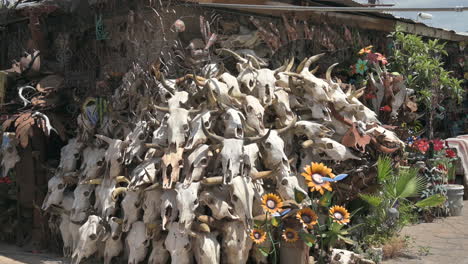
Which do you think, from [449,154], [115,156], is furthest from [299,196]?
[449,154]

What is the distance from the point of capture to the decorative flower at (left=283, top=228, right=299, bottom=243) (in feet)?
16.7

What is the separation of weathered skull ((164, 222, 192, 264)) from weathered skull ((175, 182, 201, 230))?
0.35 feet

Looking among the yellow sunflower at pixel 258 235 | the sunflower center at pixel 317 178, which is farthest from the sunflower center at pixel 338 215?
the yellow sunflower at pixel 258 235

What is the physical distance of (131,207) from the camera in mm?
5664

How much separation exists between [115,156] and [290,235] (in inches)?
93.4

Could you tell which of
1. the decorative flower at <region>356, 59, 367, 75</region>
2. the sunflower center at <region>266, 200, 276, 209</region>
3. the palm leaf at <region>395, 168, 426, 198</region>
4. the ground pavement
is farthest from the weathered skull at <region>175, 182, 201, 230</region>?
the decorative flower at <region>356, 59, 367, 75</region>

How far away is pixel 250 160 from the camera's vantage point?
5.32 meters

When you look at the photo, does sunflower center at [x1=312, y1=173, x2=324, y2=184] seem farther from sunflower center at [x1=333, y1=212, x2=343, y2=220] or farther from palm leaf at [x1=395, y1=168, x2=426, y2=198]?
palm leaf at [x1=395, y1=168, x2=426, y2=198]

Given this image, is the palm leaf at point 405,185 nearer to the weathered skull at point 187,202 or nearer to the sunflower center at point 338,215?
the sunflower center at point 338,215

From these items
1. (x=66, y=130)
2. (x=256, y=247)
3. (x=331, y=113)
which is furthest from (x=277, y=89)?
(x=66, y=130)

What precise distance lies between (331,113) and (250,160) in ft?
5.60

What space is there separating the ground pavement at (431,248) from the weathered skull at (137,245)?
1.38 metres

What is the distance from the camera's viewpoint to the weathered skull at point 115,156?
6.04 metres

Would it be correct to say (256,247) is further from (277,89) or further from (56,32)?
(56,32)
